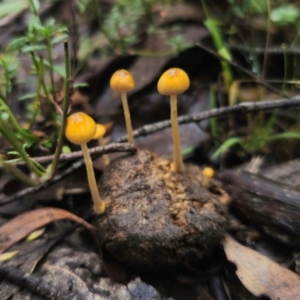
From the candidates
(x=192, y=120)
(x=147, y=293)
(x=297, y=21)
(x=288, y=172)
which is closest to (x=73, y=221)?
(x=147, y=293)

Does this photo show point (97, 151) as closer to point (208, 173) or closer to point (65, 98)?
point (65, 98)

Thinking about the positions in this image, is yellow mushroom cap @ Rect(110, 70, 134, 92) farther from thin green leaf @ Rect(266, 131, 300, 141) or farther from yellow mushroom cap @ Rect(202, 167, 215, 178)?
thin green leaf @ Rect(266, 131, 300, 141)

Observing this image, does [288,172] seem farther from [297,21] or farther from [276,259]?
[297,21]

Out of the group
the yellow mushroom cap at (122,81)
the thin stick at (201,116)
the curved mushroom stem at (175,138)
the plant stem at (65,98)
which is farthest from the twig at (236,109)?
the plant stem at (65,98)

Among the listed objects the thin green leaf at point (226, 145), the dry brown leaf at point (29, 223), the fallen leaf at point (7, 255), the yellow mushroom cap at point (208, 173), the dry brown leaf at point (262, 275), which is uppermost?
the thin green leaf at point (226, 145)

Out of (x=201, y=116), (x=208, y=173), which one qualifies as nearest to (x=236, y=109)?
(x=201, y=116)

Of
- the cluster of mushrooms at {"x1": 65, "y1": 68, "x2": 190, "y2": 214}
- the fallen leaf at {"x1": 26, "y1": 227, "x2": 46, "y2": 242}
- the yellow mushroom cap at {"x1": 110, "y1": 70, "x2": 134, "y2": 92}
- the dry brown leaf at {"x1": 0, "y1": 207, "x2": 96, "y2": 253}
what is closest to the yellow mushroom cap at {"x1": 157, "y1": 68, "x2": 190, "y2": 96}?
the cluster of mushrooms at {"x1": 65, "y1": 68, "x2": 190, "y2": 214}

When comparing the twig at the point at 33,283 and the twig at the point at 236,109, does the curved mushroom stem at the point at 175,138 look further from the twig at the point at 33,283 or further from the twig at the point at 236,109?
the twig at the point at 33,283
